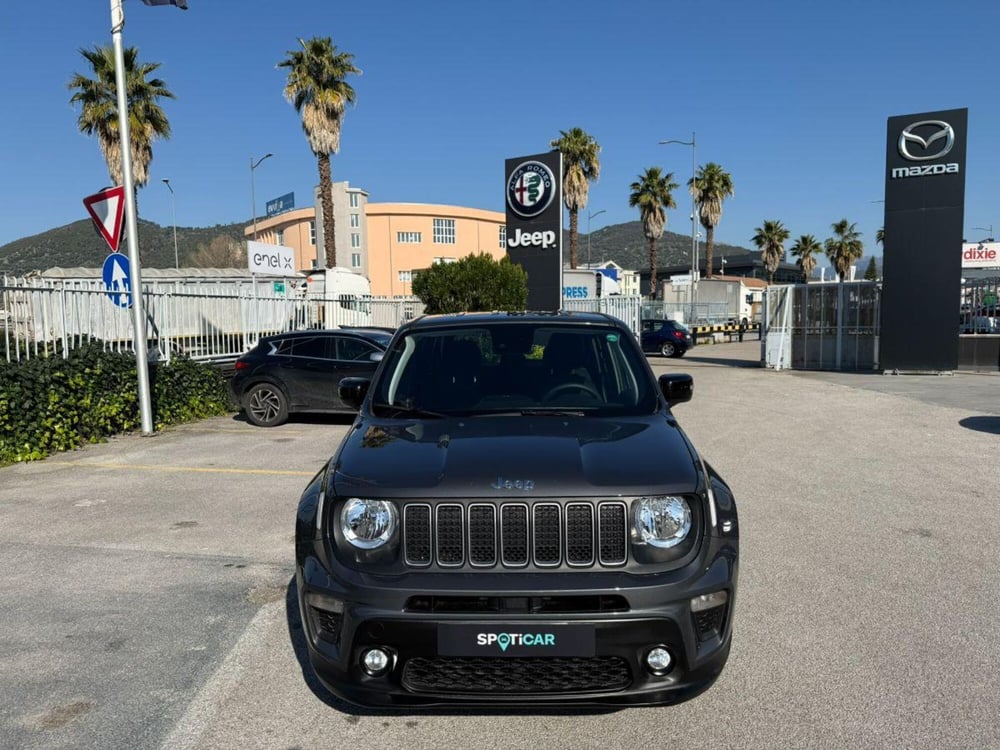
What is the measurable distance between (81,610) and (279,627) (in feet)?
4.24

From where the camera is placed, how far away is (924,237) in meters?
19.1

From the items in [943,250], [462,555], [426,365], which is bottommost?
[462,555]

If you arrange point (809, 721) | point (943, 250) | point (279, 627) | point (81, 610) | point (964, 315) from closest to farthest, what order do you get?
point (809, 721) < point (279, 627) < point (81, 610) < point (943, 250) < point (964, 315)

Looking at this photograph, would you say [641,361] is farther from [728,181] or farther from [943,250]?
[728,181]

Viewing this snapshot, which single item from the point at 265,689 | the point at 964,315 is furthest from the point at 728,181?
the point at 265,689

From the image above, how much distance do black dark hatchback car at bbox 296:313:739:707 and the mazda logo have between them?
770 inches

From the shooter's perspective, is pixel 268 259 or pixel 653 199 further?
pixel 653 199

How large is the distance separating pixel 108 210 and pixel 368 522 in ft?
28.6

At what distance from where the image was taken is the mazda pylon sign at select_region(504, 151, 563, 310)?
2177cm

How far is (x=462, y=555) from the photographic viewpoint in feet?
9.05

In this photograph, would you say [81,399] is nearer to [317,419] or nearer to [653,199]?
[317,419]

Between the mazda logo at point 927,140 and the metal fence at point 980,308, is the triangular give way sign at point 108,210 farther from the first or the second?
the metal fence at point 980,308

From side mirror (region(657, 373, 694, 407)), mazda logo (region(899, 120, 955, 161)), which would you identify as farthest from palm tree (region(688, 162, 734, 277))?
side mirror (region(657, 373, 694, 407))

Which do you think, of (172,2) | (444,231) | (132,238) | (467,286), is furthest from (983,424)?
(444,231)
